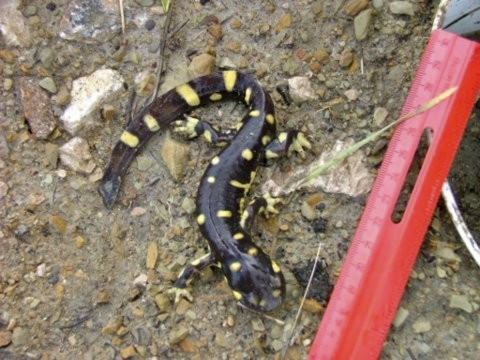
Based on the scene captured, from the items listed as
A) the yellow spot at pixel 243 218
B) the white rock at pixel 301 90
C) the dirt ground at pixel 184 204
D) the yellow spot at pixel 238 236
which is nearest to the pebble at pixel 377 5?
the dirt ground at pixel 184 204

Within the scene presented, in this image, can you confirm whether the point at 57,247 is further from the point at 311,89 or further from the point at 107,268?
the point at 311,89

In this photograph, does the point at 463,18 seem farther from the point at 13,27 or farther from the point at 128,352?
the point at 13,27

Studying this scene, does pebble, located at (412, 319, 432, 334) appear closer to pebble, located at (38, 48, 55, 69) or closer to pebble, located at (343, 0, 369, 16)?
pebble, located at (343, 0, 369, 16)

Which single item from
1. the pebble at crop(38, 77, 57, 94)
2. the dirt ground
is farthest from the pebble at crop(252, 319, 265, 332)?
the pebble at crop(38, 77, 57, 94)

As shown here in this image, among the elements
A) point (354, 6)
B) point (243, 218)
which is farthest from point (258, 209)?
point (354, 6)

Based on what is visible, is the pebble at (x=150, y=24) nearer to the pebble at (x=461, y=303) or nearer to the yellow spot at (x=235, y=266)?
the yellow spot at (x=235, y=266)

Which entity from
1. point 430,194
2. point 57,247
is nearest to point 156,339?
point 57,247
